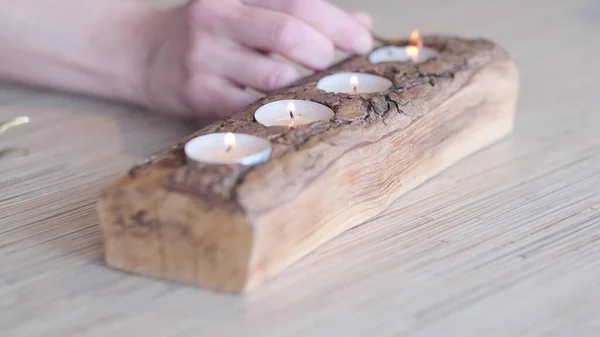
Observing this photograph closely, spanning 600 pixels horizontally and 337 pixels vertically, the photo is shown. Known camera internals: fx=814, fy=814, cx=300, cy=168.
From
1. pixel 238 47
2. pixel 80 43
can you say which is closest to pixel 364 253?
pixel 238 47

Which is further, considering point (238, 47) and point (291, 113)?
point (238, 47)

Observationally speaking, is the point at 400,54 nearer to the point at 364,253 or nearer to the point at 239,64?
the point at 239,64

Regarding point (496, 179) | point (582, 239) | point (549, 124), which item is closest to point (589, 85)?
point (549, 124)

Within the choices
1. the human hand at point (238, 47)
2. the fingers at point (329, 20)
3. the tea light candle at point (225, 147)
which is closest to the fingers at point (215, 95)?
the human hand at point (238, 47)

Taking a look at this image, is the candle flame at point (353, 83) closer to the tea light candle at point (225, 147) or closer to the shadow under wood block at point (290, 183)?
the shadow under wood block at point (290, 183)

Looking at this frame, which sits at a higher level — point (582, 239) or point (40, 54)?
point (40, 54)

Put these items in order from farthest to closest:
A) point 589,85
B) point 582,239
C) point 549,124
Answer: point 589,85 → point 549,124 → point 582,239

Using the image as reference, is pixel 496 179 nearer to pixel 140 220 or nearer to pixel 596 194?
pixel 596 194
